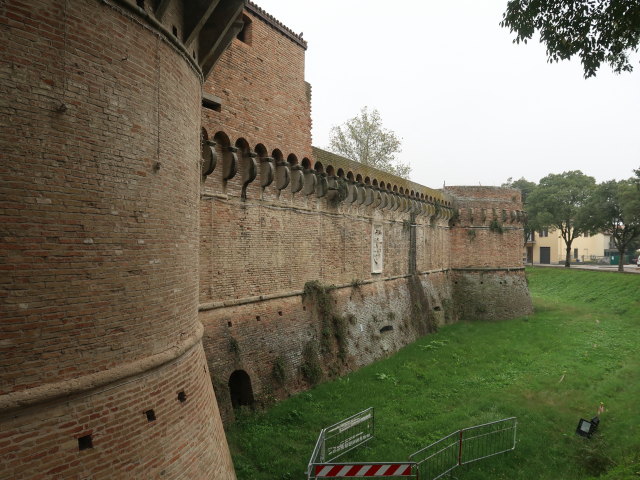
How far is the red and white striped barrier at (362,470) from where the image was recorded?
25.7 feet

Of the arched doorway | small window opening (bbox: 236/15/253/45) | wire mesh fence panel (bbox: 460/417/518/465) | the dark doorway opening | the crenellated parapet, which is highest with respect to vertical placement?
small window opening (bbox: 236/15/253/45)

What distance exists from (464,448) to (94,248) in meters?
9.05

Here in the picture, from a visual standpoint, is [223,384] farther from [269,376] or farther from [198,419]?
[198,419]

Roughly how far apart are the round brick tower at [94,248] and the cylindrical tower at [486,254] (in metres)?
23.1

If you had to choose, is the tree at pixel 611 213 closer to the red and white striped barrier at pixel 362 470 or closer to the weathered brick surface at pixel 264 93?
the weathered brick surface at pixel 264 93

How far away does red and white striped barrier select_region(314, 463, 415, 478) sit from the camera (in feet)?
25.7

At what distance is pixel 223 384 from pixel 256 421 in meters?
1.19

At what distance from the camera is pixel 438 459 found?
9.55 metres

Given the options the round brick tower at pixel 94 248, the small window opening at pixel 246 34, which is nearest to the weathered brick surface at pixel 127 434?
the round brick tower at pixel 94 248

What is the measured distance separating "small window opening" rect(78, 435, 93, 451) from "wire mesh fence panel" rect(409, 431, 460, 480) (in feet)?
20.3

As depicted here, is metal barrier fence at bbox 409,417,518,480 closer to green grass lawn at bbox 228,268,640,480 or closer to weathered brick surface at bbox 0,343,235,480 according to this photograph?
green grass lawn at bbox 228,268,640,480

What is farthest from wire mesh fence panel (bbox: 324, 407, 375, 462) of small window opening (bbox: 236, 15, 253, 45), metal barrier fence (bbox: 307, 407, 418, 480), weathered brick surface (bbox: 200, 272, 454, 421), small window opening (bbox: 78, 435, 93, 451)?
small window opening (bbox: 236, 15, 253, 45)

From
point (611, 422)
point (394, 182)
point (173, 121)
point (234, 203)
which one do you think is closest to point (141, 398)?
point (173, 121)

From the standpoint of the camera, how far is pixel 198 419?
611cm
